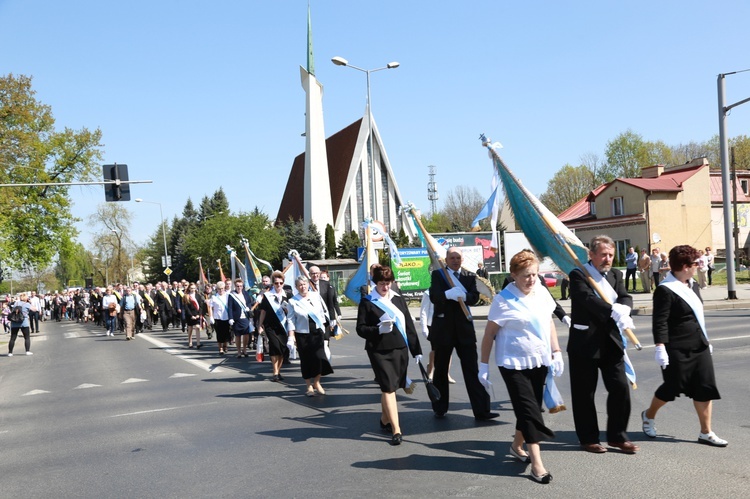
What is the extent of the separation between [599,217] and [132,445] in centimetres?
5267

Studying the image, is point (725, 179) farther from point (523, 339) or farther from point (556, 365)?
point (523, 339)

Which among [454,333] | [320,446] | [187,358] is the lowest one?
[187,358]

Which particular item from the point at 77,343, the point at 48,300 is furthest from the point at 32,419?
the point at 48,300

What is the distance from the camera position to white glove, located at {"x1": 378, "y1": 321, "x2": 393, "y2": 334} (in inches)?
288

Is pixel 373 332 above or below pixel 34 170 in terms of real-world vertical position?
below

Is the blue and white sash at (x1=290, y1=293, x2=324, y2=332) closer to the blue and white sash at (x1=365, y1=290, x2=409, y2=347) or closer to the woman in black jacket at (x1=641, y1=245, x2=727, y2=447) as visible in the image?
the blue and white sash at (x1=365, y1=290, x2=409, y2=347)

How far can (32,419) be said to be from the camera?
32.3 ft

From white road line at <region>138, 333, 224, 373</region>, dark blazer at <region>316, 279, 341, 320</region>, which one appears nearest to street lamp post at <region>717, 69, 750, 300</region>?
dark blazer at <region>316, 279, 341, 320</region>

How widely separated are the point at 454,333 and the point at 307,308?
3151mm

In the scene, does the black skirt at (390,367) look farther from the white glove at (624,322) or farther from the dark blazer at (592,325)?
the white glove at (624,322)

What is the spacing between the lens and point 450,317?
7855 millimetres

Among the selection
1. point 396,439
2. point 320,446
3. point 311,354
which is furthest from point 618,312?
point 311,354

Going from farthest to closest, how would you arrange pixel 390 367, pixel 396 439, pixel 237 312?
pixel 237 312
pixel 390 367
pixel 396 439

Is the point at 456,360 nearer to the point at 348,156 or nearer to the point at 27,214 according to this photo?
the point at 27,214
